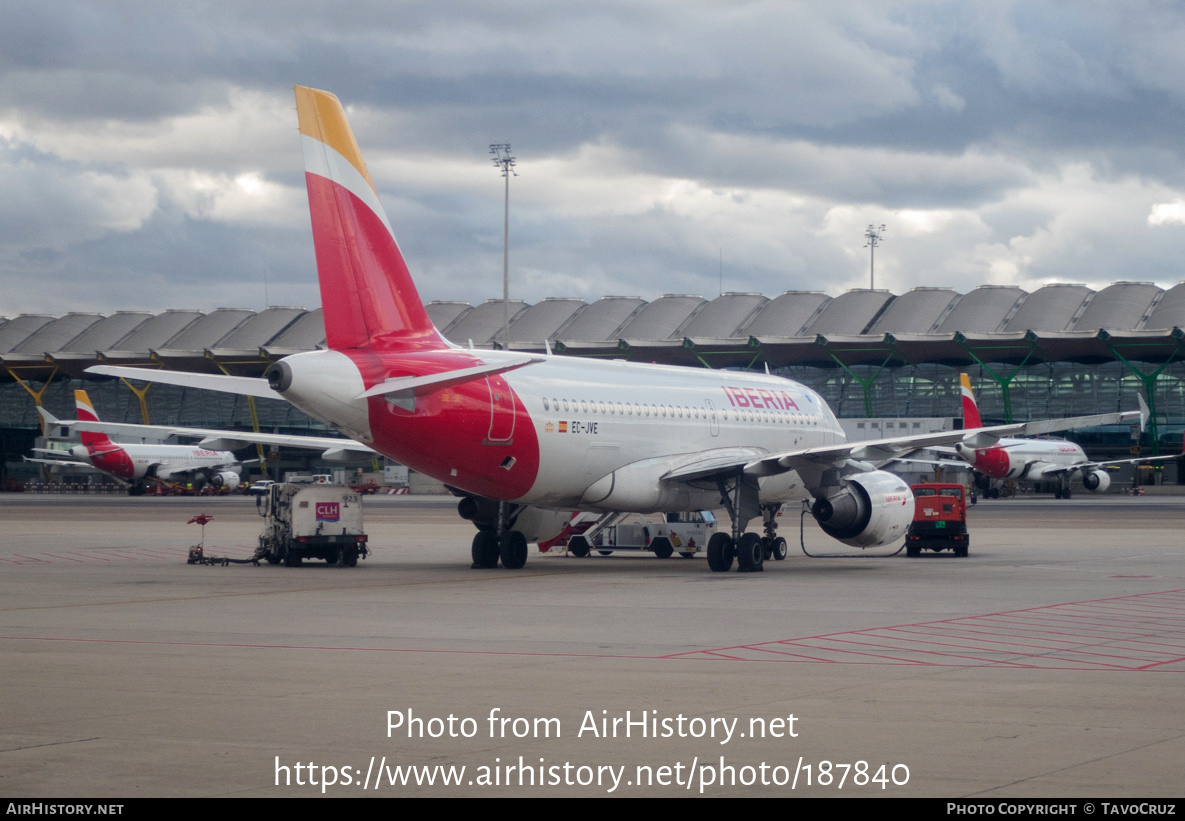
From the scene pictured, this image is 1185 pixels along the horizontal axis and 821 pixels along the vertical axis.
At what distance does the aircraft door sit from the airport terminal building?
2621 inches

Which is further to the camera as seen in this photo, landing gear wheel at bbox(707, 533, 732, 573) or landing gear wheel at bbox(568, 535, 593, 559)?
landing gear wheel at bbox(568, 535, 593, 559)

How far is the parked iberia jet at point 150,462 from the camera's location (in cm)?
8575

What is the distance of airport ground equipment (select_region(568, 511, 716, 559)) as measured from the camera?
107 ft

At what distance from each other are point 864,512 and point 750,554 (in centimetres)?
289

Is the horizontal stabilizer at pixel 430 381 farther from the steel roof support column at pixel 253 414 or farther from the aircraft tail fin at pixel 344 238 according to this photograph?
the steel roof support column at pixel 253 414

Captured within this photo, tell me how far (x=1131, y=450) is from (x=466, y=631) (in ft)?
298

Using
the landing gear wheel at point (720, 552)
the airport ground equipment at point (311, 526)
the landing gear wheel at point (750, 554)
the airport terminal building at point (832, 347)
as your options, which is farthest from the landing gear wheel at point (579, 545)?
the airport terminal building at point (832, 347)

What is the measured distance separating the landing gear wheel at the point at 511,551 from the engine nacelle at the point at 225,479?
70962 millimetres

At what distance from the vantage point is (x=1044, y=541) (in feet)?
124

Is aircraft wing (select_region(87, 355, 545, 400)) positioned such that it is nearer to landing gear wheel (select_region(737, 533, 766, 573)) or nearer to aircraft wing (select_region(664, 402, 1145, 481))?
aircraft wing (select_region(664, 402, 1145, 481))

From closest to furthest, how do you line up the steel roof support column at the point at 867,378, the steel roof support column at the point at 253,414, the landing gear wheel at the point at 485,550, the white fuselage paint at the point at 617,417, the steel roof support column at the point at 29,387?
the white fuselage paint at the point at 617,417 < the landing gear wheel at the point at 485,550 < the steel roof support column at the point at 867,378 < the steel roof support column at the point at 253,414 < the steel roof support column at the point at 29,387

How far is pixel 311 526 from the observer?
28.6 m

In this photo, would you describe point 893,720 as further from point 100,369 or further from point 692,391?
point 692,391

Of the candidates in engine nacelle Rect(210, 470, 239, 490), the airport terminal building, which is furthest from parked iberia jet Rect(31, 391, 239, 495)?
the airport terminal building
